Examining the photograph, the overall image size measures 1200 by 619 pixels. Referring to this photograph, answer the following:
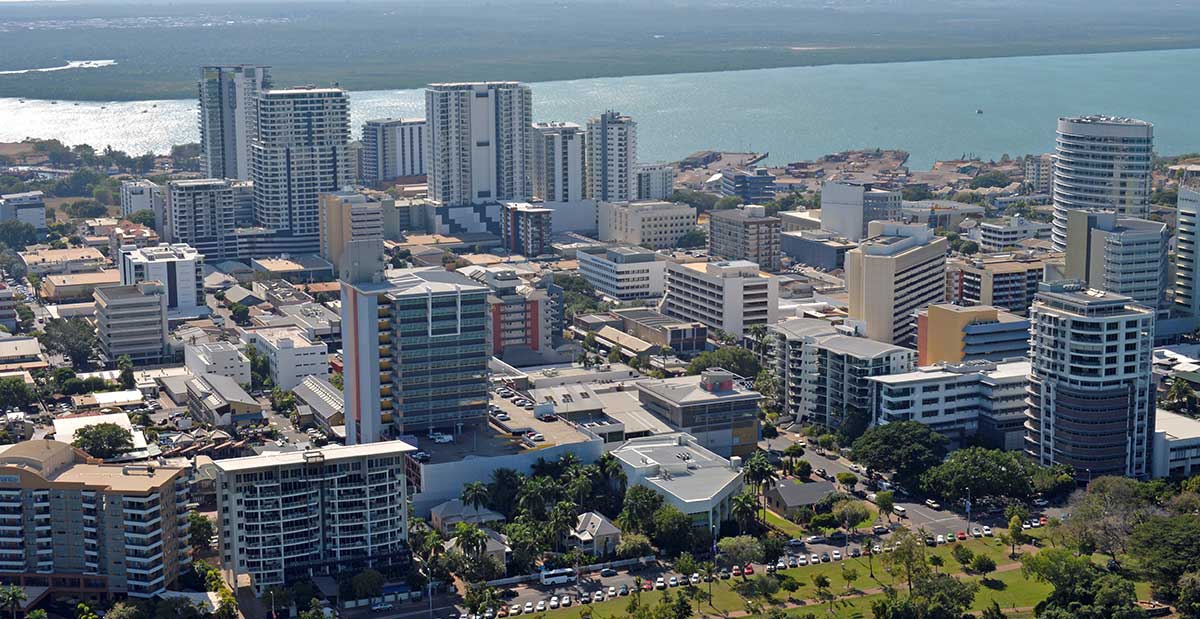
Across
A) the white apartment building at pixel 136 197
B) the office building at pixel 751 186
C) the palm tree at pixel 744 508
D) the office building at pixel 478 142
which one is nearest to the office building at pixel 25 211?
the white apartment building at pixel 136 197

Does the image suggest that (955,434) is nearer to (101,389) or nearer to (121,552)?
(121,552)

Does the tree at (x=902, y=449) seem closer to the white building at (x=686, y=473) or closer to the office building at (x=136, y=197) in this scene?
the white building at (x=686, y=473)

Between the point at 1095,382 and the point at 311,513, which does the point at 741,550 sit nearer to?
the point at 311,513

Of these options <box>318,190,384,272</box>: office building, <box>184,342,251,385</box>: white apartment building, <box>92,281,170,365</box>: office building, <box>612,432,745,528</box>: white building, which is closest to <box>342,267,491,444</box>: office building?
<box>612,432,745,528</box>: white building

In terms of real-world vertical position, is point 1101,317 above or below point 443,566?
above

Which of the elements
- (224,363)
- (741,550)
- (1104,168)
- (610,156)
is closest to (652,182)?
(610,156)

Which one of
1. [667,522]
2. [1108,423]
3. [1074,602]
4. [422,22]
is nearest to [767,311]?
[1108,423]

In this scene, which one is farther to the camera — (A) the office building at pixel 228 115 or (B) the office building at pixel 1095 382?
(A) the office building at pixel 228 115
